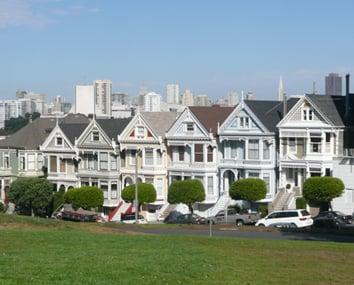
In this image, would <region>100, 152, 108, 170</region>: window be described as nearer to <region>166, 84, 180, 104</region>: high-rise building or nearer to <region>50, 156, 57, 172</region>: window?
<region>50, 156, 57, 172</region>: window

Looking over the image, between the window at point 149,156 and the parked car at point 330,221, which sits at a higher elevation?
the window at point 149,156

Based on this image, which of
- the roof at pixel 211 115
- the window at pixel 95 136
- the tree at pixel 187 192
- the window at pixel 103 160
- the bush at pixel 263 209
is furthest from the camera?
the window at pixel 95 136

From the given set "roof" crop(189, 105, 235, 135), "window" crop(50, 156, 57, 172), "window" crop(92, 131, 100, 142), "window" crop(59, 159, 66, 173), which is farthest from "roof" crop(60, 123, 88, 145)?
"roof" crop(189, 105, 235, 135)

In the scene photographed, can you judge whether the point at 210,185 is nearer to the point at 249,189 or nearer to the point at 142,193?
the point at 142,193

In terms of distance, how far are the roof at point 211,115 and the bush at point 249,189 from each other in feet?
21.0

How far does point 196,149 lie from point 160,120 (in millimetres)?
5861

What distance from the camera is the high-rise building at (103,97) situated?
11406 cm

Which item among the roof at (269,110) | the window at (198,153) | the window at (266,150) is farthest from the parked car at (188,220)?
the roof at (269,110)

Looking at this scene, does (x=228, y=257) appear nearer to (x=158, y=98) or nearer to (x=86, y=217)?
(x=86, y=217)

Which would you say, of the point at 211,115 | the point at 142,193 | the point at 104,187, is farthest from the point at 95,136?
the point at 211,115

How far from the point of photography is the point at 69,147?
77500mm

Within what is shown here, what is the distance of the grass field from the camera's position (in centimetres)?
2258

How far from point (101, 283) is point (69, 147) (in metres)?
57.0

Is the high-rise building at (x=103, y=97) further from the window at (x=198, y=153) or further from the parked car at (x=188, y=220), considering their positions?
the parked car at (x=188, y=220)
